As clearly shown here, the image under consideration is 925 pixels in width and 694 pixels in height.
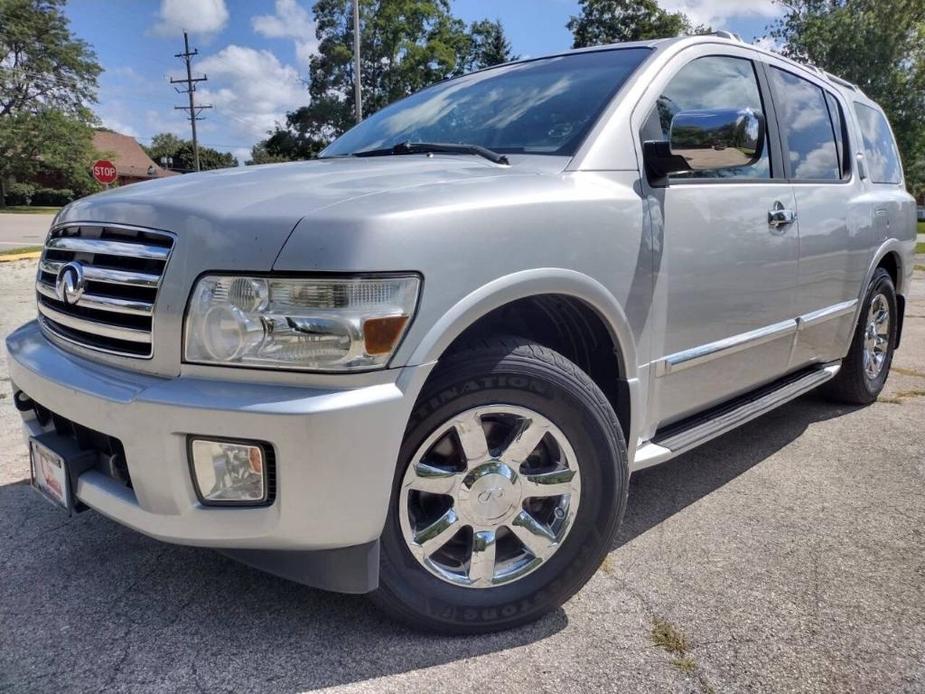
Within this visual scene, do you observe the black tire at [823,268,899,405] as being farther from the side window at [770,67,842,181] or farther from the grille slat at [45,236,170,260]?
the grille slat at [45,236,170,260]

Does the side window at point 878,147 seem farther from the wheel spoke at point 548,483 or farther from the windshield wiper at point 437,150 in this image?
the wheel spoke at point 548,483

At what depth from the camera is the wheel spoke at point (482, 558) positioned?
2061 millimetres

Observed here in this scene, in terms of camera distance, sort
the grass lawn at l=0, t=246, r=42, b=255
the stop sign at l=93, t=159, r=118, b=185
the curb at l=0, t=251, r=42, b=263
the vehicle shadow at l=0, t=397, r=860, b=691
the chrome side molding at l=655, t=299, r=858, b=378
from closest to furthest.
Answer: the vehicle shadow at l=0, t=397, r=860, b=691
the chrome side molding at l=655, t=299, r=858, b=378
the curb at l=0, t=251, r=42, b=263
the grass lawn at l=0, t=246, r=42, b=255
the stop sign at l=93, t=159, r=118, b=185

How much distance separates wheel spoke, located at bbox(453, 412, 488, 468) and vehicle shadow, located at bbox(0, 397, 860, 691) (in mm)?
542

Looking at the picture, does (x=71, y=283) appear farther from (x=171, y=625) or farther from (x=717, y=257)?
(x=717, y=257)

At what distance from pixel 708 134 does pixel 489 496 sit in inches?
53.8

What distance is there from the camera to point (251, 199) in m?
1.89

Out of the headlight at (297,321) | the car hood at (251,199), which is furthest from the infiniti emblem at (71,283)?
the headlight at (297,321)

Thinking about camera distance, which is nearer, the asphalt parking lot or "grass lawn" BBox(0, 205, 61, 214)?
the asphalt parking lot

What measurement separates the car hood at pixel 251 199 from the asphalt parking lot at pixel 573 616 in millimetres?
1079

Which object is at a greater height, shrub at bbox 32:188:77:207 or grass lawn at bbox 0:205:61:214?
shrub at bbox 32:188:77:207

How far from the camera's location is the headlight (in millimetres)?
1697

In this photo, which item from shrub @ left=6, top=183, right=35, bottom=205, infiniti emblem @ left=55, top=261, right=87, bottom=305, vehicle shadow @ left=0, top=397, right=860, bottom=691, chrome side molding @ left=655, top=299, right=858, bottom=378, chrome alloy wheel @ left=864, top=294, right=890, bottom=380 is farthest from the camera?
shrub @ left=6, top=183, right=35, bottom=205

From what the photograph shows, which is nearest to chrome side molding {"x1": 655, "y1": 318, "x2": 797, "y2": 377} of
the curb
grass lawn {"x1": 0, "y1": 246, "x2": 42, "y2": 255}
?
the curb
